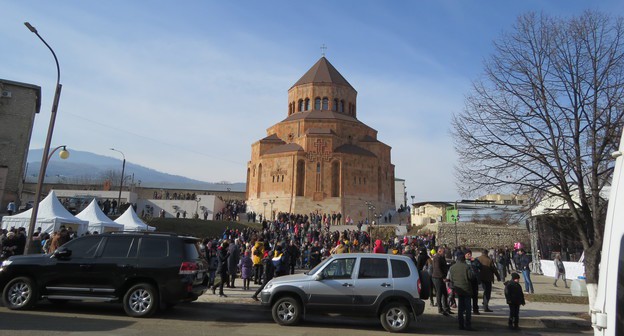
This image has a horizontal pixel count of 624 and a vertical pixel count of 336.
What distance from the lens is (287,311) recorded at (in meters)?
8.05

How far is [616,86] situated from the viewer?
1013 centimetres

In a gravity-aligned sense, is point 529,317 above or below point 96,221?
below

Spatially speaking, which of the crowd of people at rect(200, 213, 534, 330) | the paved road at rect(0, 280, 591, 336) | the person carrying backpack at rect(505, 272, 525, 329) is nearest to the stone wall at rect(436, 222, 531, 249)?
the crowd of people at rect(200, 213, 534, 330)

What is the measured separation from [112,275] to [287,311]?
3687 millimetres

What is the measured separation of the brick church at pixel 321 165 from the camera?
146 ft

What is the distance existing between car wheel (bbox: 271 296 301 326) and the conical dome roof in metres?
46.2

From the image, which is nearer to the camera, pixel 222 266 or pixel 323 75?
pixel 222 266

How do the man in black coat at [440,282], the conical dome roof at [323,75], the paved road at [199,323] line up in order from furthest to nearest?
1. the conical dome roof at [323,75]
2. the man in black coat at [440,282]
3. the paved road at [199,323]

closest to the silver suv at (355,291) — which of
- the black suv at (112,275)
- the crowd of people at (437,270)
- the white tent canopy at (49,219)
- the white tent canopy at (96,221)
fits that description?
the crowd of people at (437,270)

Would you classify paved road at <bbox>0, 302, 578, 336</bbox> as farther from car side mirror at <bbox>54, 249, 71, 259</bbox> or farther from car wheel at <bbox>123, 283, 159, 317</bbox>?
car side mirror at <bbox>54, 249, 71, 259</bbox>

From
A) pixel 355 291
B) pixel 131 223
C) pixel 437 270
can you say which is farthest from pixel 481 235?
pixel 355 291

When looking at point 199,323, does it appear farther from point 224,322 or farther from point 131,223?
point 131,223

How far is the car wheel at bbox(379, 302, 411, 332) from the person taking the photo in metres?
7.74

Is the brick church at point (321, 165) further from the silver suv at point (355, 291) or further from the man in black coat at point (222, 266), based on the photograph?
the silver suv at point (355, 291)
